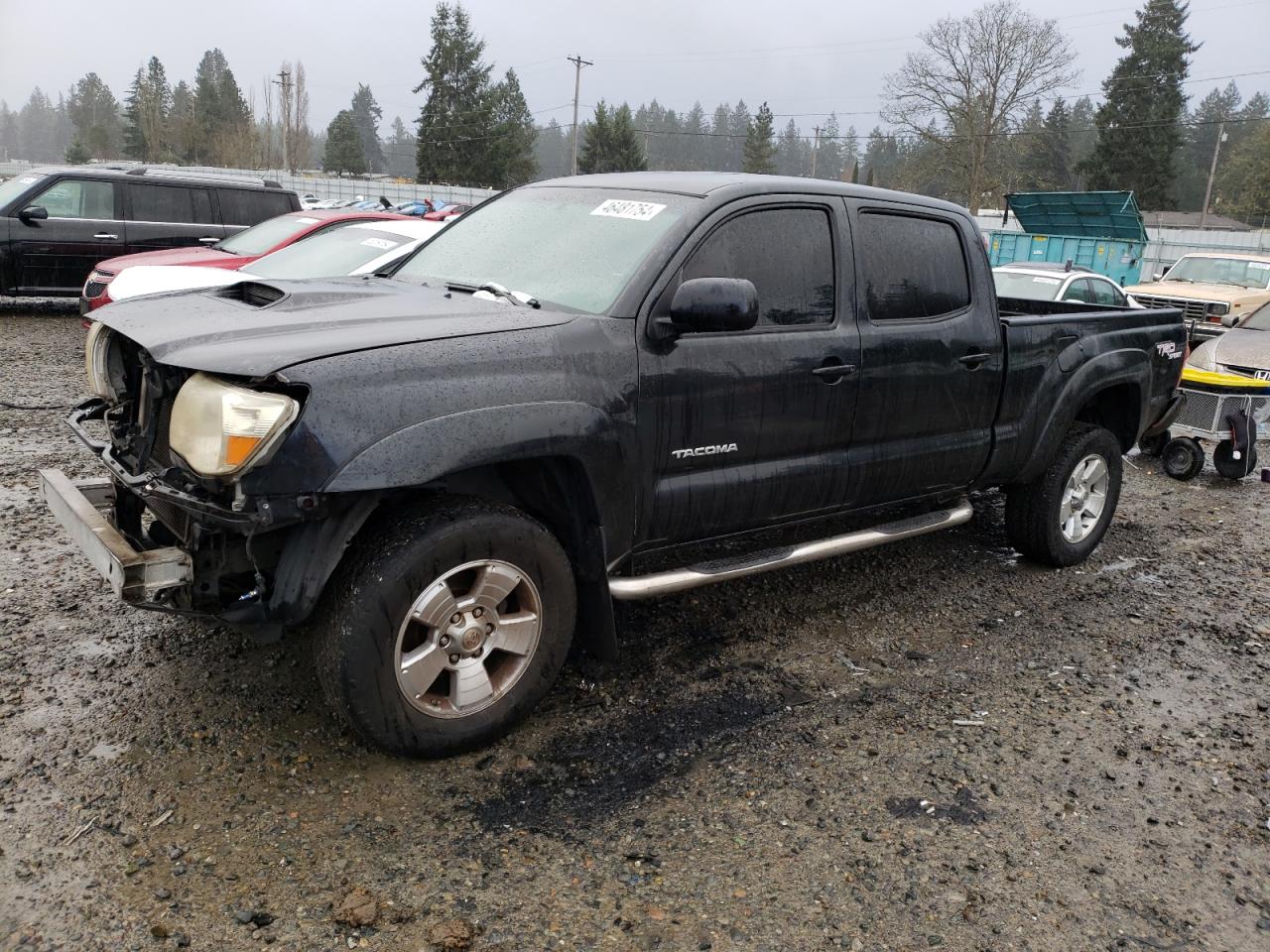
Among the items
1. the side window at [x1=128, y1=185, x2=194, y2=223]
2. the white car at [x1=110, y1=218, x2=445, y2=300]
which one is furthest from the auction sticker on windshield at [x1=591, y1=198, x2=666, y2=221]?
the side window at [x1=128, y1=185, x2=194, y2=223]

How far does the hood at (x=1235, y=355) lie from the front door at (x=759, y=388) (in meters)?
5.68

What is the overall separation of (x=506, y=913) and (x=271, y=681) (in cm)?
152

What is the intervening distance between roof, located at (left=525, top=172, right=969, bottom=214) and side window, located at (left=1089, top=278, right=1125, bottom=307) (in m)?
8.81

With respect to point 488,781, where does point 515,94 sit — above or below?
above

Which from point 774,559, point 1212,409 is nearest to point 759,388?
point 774,559

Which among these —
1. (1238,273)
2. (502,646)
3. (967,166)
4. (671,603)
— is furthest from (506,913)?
(967,166)

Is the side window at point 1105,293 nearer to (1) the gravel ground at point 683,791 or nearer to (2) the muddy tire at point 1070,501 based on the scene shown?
(2) the muddy tire at point 1070,501

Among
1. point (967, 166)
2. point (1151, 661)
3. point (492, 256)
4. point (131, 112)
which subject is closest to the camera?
point (492, 256)

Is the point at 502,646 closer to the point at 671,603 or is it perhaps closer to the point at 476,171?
the point at 671,603

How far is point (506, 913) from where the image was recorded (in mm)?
2572

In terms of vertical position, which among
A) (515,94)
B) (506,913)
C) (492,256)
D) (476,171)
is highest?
(515,94)

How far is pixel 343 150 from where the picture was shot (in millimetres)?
77500

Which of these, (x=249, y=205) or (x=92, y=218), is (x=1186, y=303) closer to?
(x=249, y=205)

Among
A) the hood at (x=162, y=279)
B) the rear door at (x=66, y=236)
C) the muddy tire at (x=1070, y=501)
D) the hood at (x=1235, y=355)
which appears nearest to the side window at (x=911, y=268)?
the muddy tire at (x=1070, y=501)
